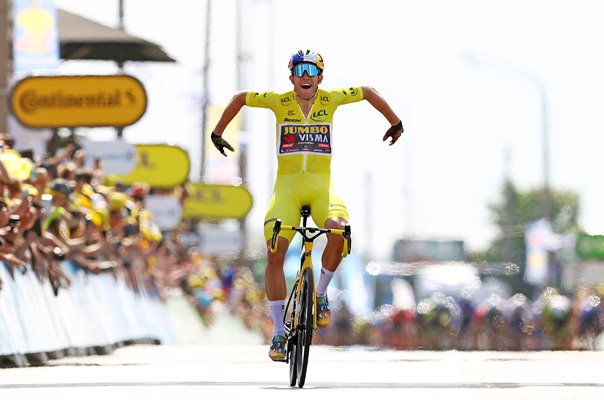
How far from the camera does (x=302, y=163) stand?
1360 centimetres

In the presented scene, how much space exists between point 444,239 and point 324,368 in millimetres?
110327

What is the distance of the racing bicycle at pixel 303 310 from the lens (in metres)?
12.8

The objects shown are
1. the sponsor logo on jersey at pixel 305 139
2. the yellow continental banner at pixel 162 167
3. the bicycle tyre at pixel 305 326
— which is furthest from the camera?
the yellow continental banner at pixel 162 167

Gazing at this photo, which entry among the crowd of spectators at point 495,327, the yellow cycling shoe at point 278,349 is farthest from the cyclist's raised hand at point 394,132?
the crowd of spectators at point 495,327

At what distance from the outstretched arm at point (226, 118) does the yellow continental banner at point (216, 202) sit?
122 feet

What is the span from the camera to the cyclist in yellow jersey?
44.1 feet

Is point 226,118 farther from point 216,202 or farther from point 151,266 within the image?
point 216,202

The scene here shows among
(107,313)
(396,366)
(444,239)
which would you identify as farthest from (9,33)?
(444,239)

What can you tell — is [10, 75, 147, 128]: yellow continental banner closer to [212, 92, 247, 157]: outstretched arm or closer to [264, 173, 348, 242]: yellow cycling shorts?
[212, 92, 247, 157]: outstretched arm

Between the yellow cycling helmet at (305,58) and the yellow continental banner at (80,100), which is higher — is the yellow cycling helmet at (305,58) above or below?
below

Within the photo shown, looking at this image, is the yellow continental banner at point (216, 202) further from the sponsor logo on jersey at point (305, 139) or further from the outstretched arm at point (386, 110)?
the sponsor logo on jersey at point (305, 139)

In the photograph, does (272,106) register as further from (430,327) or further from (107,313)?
(430,327)

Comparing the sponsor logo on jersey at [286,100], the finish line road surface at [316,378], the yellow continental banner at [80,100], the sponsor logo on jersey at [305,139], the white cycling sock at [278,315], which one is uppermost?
the yellow continental banner at [80,100]

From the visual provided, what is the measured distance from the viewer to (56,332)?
747 inches
